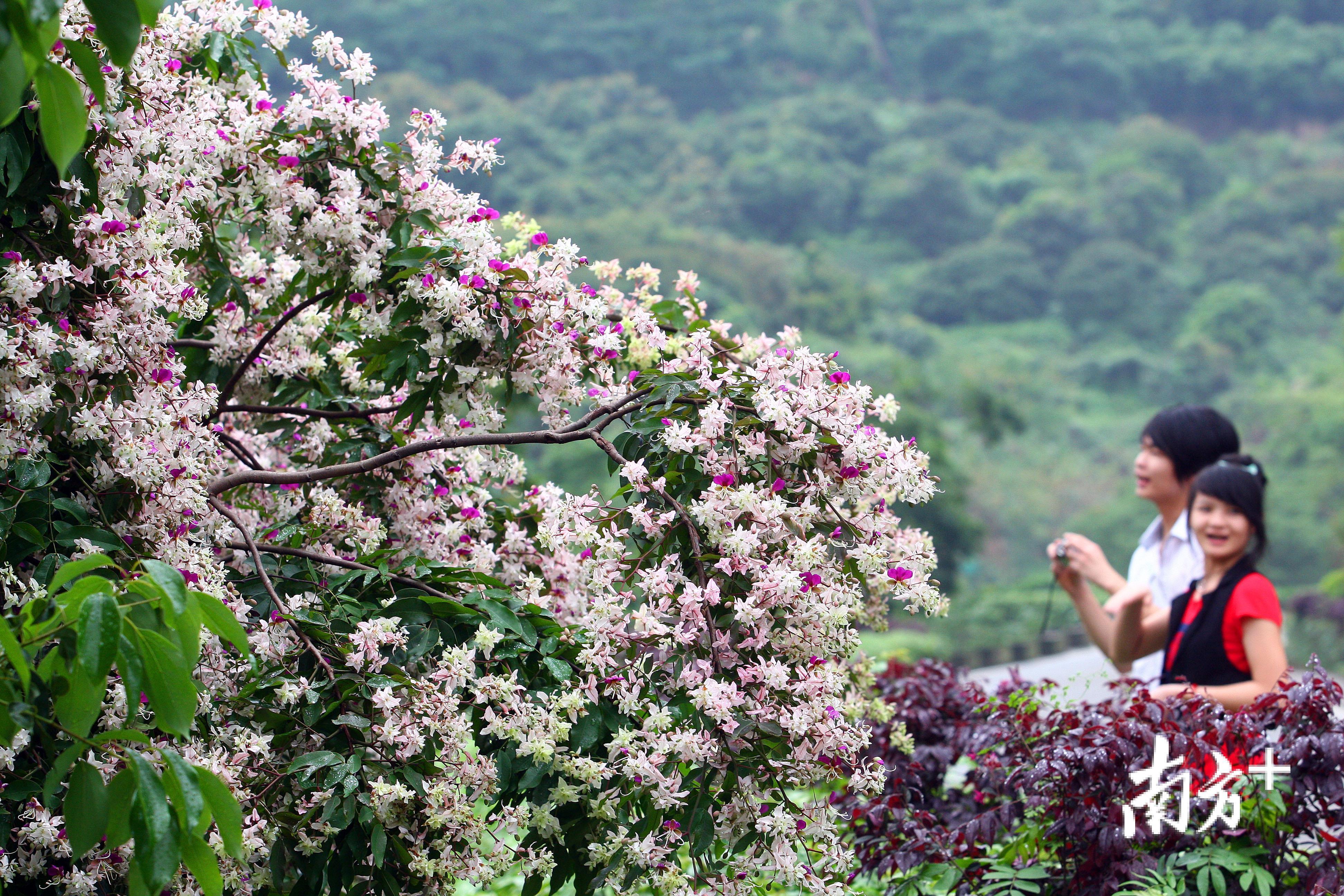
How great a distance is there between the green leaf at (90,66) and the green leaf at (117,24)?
62 mm

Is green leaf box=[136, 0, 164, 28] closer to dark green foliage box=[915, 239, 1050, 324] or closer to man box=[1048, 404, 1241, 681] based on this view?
man box=[1048, 404, 1241, 681]

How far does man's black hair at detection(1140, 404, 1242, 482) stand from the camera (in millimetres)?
3275

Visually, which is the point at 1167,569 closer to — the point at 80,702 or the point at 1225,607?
the point at 1225,607

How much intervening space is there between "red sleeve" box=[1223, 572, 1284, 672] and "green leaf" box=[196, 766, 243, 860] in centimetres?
237

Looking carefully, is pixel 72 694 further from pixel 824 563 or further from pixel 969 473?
pixel 969 473

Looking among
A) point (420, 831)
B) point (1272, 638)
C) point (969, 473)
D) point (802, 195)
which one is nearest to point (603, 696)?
point (420, 831)

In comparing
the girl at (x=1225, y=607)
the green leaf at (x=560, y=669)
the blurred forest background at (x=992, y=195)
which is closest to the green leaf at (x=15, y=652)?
the green leaf at (x=560, y=669)

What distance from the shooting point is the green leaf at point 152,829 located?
1.13 meters

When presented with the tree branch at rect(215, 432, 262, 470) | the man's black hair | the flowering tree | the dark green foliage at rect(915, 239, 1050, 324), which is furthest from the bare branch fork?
the dark green foliage at rect(915, 239, 1050, 324)

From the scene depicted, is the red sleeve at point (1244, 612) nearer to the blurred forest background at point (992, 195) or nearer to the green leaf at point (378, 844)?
the green leaf at point (378, 844)

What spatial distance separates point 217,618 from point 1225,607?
Answer: 7.89 ft

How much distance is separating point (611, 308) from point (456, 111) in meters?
31.8

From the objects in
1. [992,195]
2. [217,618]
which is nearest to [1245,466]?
[217,618]

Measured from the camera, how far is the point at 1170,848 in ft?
7.72
